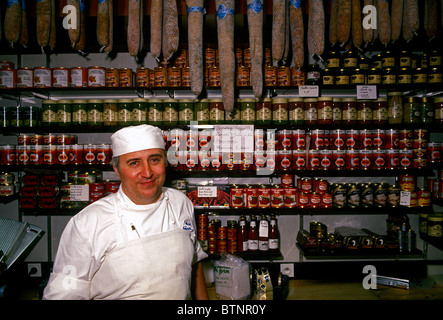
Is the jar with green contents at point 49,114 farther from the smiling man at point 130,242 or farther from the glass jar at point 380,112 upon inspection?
the glass jar at point 380,112

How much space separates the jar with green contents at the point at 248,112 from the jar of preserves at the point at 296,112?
324 mm

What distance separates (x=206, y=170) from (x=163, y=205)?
941 millimetres

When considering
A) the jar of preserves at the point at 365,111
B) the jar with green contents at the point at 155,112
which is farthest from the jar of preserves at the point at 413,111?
the jar with green contents at the point at 155,112

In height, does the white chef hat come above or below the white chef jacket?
above

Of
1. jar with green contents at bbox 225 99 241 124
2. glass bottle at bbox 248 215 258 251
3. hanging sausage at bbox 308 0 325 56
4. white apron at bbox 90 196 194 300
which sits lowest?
glass bottle at bbox 248 215 258 251

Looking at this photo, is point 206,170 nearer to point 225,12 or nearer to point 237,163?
point 237,163

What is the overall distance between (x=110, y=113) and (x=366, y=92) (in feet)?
7.02

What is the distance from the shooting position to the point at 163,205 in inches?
57.8

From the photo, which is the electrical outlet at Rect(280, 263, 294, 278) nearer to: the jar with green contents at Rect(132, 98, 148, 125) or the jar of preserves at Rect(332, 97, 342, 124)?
the jar of preserves at Rect(332, 97, 342, 124)

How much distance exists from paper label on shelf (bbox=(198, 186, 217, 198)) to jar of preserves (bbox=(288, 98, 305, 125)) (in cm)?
87

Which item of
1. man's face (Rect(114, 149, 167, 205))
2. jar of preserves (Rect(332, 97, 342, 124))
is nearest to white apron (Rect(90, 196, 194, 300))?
man's face (Rect(114, 149, 167, 205))

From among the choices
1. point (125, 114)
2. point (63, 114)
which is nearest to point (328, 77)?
point (125, 114)

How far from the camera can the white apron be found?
1.27 meters

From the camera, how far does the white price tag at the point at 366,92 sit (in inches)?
92.6
